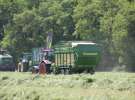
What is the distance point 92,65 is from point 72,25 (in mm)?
27962

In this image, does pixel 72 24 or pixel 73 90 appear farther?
pixel 72 24

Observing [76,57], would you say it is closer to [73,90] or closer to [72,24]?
[73,90]

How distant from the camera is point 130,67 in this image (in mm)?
53188

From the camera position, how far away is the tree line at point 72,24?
53.0 m

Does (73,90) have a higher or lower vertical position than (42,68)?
higher

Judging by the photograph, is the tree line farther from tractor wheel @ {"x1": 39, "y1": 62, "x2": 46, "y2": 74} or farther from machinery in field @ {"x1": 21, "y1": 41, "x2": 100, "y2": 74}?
machinery in field @ {"x1": 21, "y1": 41, "x2": 100, "y2": 74}

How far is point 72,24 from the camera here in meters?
68.6

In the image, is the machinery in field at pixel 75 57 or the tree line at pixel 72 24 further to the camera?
the tree line at pixel 72 24

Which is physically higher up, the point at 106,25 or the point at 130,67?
the point at 106,25

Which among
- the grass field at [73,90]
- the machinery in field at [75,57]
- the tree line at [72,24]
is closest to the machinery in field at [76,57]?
the machinery in field at [75,57]

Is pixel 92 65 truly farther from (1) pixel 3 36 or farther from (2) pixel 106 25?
(1) pixel 3 36

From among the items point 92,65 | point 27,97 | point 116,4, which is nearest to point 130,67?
point 116,4

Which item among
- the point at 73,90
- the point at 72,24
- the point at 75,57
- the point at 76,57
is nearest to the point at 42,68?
the point at 75,57

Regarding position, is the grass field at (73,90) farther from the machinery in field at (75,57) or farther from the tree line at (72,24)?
the tree line at (72,24)
